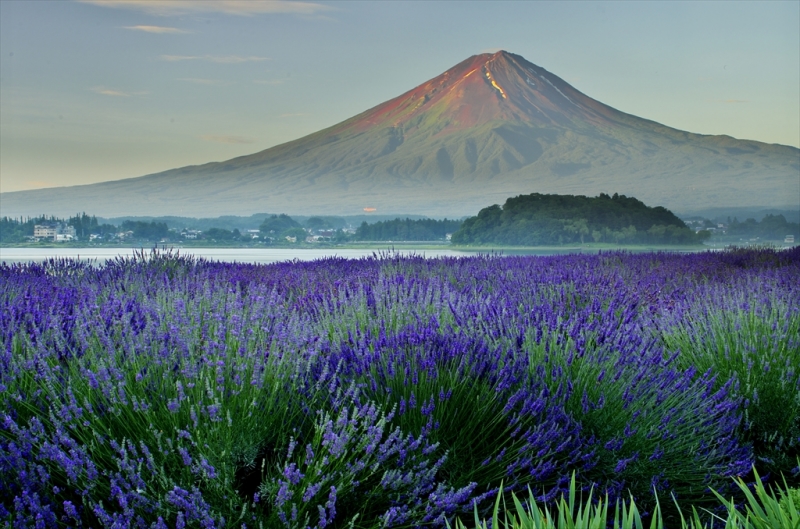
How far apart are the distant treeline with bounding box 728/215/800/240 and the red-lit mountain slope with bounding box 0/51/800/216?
1490 cm

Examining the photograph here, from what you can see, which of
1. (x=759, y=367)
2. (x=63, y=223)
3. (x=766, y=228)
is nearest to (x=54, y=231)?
(x=63, y=223)

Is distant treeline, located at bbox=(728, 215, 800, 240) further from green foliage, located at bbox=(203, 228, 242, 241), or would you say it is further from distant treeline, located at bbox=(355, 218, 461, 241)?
green foliage, located at bbox=(203, 228, 242, 241)

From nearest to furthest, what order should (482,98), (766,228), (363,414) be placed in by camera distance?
(363,414) < (766,228) < (482,98)

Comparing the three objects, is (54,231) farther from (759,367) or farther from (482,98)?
(482,98)

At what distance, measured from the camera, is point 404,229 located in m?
47.3

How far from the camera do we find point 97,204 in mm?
96562

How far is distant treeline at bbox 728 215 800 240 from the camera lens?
6390cm

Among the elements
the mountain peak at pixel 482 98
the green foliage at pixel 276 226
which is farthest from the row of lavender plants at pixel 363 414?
the mountain peak at pixel 482 98

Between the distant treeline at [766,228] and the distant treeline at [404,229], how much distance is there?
27.7m

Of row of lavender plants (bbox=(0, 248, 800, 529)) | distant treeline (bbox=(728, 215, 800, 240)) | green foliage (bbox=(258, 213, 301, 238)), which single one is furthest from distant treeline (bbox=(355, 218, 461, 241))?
row of lavender plants (bbox=(0, 248, 800, 529))

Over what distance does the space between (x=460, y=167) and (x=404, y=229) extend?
53.4 meters

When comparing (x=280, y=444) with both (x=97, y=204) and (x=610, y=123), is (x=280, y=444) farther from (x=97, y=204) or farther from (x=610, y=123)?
(x=97, y=204)

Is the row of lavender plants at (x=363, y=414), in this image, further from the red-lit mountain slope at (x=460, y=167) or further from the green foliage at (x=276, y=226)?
the red-lit mountain slope at (x=460, y=167)

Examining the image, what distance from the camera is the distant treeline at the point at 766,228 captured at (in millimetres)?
63903
